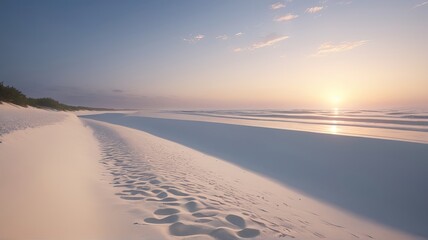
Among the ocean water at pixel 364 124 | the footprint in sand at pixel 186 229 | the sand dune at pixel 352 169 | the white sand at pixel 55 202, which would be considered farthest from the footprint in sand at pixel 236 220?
the ocean water at pixel 364 124

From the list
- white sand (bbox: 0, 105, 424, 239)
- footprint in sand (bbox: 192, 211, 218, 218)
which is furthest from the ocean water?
footprint in sand (bbox: 192, 211, 218, 218)

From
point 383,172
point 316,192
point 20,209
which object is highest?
point 20,209

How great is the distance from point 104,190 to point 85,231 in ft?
6.67

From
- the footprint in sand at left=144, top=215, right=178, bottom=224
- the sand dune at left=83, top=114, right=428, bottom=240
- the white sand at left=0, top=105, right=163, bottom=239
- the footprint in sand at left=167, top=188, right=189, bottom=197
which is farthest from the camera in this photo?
the sand dune at left=83, top=114, right=428, bottom=240

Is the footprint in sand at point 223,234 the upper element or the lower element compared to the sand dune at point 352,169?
upper

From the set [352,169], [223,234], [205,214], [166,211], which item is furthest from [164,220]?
[352,169]

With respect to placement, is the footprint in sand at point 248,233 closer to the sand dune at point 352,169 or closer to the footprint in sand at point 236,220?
the footprint in sand at point 236,220

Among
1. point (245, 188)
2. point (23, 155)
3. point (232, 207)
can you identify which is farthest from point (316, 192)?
point (23, 155)

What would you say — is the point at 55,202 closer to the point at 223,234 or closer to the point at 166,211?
the point at 166,211

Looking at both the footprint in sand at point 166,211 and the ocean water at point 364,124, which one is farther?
the ocean water at point 364,124

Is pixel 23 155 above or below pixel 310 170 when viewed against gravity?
above

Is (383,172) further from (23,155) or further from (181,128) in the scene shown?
(181,128)

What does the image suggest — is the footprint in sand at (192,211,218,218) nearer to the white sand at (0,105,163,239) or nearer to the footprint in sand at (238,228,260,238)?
the footprint in sand at (238,228,260,238)

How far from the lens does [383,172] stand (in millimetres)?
8719
